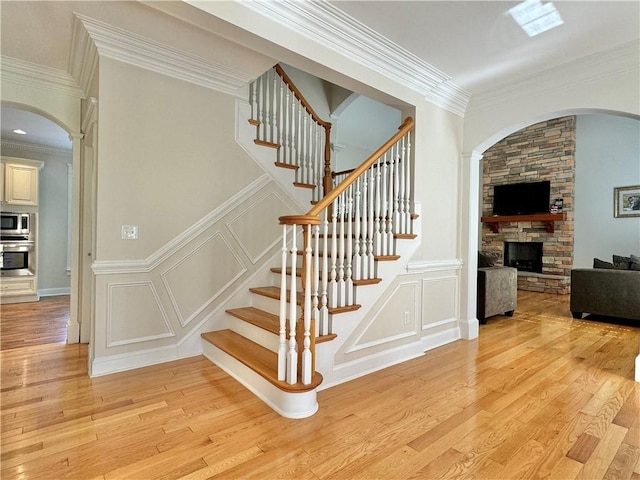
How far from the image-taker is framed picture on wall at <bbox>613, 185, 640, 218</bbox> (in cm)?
622

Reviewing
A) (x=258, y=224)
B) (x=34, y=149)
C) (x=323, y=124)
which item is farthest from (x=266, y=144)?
(x=34, y=149)

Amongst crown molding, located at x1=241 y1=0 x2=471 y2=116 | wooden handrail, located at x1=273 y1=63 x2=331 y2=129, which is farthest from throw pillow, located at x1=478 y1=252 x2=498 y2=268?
wooden handrail, located at x1=273 y1=63 x2=331 y2=129

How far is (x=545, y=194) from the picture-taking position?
7.28 m

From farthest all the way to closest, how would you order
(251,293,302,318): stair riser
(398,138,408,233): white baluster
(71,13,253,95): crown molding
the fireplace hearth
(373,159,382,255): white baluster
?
the fireplace hearth, (398,138,408,233): white baluster, (251,293,302,318): stair riser, (373,159,382,255): white baluster, (71,13,253,95): crown molding

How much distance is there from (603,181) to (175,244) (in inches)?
316

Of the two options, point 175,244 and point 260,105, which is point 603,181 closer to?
point 260,105

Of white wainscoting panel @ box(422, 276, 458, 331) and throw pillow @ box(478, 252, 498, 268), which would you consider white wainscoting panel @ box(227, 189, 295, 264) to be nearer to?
white wainscoting panel @ box(422, 276, 458, 331)

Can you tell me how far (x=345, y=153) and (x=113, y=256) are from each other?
4.85 m

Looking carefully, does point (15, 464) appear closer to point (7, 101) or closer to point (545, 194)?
point (7, 101)

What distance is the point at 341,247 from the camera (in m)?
2.47

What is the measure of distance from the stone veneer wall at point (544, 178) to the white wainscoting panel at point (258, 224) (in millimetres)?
6424

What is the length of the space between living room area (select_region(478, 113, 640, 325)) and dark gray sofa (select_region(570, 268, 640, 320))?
2.31ft

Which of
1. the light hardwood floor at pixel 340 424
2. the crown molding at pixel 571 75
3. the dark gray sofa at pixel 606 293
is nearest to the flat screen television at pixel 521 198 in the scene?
the dark gray sofa at pixel 606 293

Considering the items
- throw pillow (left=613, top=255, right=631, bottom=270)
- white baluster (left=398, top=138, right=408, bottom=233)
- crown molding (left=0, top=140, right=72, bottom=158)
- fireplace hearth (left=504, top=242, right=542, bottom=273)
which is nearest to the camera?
white baluster (left=398, top=138, right=408, bottom=233)
